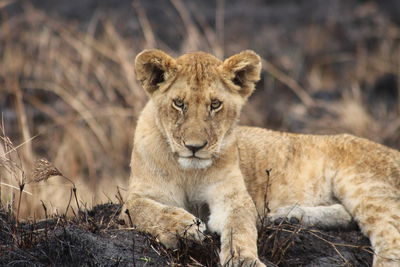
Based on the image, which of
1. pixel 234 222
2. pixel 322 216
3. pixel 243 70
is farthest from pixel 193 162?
pixel 322 216

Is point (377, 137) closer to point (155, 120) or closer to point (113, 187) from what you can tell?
point (113, 187)

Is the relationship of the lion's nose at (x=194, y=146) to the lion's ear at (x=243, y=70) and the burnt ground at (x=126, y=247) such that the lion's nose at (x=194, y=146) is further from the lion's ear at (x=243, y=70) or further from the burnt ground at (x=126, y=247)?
the lion's ear at (x=243, y=70)

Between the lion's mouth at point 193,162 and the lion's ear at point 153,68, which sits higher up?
the lion's ear at point 153,68

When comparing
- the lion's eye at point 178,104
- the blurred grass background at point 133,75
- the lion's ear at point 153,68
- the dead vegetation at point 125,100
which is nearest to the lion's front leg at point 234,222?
the dead vegetation at point 125,100

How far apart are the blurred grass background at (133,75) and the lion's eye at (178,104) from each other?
2.13 meters

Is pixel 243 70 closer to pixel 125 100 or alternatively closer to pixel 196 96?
pixel 196 96

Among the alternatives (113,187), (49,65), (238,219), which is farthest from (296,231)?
(49,65)

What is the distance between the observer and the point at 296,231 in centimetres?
467

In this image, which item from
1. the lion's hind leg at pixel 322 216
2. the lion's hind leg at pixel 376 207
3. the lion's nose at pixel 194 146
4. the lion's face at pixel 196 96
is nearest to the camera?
the lion's nose at pixel 194 146

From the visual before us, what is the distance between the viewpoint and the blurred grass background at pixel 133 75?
995 cm

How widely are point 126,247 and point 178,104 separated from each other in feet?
3.45

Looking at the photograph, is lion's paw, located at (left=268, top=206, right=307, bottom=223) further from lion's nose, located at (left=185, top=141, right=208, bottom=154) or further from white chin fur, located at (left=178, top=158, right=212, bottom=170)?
lion's nose, located at (left=185, top=141, right=208, bottom=154)

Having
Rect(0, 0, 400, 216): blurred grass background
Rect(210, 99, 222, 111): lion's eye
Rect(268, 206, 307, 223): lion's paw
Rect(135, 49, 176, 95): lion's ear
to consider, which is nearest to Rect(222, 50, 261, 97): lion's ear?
Rect(210, 99, 222, 111): lion's eye

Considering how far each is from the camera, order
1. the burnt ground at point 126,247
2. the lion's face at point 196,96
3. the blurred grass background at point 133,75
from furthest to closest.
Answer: the blurred grass background at point 133,75 < the lion's face at point 196,96 < the burnt ground at point 126,247
